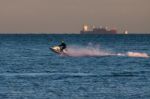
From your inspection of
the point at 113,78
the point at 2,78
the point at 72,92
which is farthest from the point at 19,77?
the point at 72,92

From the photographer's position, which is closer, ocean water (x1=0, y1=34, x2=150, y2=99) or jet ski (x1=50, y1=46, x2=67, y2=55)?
ocean water (x1=0, y1=34, x2=150, y2=99)

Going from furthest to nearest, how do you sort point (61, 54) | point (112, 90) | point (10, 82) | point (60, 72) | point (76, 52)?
1. point (76, 52)
2. point (61, 54)
3. point (60, 72)
4. point (10, 82)
5. point (112, 90)

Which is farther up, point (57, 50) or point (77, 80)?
point (77, 80)

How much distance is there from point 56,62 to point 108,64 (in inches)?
279

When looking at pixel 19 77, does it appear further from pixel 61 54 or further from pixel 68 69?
pixel 61 54

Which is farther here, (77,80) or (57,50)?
(57,50)

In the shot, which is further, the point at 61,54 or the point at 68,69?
the point at 61,54

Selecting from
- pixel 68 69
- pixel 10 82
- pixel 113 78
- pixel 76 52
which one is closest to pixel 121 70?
pixel 68 69

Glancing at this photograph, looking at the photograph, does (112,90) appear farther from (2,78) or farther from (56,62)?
(56,62)

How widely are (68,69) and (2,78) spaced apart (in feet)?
41.9

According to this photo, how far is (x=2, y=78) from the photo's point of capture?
6138 cm

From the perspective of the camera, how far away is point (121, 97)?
48875 millimetres

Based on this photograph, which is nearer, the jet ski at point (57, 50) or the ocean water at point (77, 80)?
the ocean water at point (77, 80)

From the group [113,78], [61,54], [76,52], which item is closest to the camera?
[113,78]
